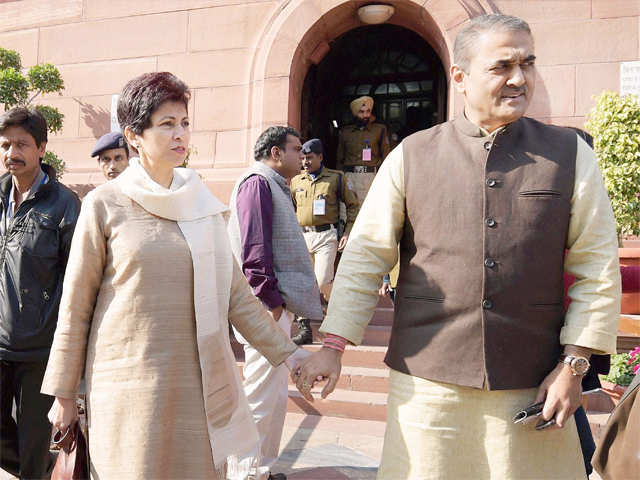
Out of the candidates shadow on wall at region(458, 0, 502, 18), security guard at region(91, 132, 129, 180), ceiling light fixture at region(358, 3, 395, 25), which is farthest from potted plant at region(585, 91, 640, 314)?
security guard at region(91, 132, 129, 180)

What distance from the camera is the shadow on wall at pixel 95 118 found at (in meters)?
8.41

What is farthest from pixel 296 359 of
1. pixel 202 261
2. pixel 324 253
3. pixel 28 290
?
pixel 324 253

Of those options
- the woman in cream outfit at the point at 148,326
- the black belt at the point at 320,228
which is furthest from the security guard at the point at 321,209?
the woman in cream outfit at the point at 148,326

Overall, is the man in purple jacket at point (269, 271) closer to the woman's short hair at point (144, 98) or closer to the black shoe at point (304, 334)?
the woman's short hair at point (144, 98)

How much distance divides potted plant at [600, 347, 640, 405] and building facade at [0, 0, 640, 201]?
3387mm

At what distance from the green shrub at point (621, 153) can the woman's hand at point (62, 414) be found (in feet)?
18.1

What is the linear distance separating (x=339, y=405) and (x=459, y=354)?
3.20 meters

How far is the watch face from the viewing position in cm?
168

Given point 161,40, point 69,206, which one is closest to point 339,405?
point 69,206

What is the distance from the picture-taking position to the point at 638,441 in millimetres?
1594

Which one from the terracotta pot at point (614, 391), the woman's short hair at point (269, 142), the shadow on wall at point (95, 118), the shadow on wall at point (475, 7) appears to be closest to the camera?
the woman's short hair at point (269, 142)

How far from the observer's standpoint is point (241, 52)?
25.6 ft

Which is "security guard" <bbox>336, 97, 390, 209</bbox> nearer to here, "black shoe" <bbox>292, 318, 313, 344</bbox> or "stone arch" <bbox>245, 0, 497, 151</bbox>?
"stone arch" <bbox>245, 0, 497, 151</bbox>

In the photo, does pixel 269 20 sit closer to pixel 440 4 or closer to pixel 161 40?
pixel 161 40
